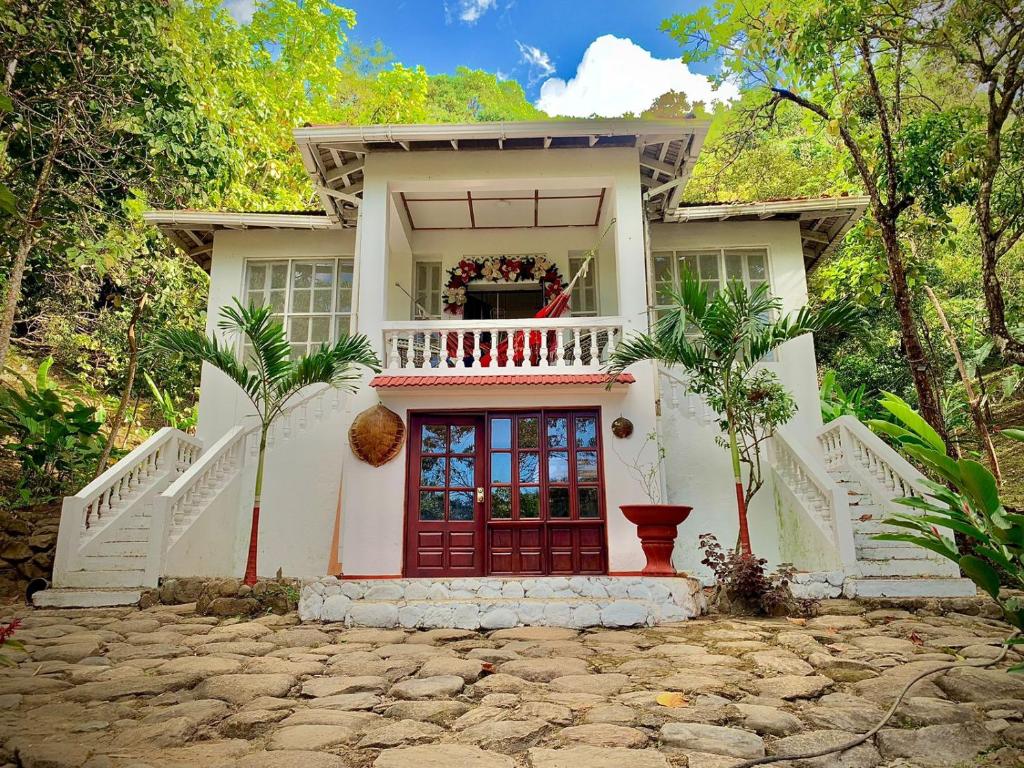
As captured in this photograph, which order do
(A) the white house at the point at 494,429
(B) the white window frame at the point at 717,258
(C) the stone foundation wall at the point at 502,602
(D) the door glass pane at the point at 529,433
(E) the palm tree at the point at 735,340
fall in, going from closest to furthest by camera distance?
1. (C) the stone foundation wall at the point at 502,602
2. (E) the palm tree at the point at 735,340
3. (A) the white house at the point at 494,429
4. (D) the door glass pane at the point at 529,433
5. (B) the white window frame at the point at 717,258

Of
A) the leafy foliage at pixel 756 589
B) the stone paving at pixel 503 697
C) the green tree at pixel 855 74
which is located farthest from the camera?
the green tree at pixel 855 74

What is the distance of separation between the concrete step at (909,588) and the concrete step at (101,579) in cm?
676

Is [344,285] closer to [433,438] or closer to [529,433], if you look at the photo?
[433,438]

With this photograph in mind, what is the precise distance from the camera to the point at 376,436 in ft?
26.9

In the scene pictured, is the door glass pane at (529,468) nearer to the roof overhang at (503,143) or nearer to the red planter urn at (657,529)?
the red planter urn at (657,529)

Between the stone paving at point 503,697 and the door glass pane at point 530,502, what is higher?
the door glass pane at point 530,502

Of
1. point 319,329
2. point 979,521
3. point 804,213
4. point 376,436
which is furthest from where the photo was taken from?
point 319,329

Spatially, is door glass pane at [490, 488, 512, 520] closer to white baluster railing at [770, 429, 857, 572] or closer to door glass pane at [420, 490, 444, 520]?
door glass pane at [420, 490, 444, 520]

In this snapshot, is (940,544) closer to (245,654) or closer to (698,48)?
(245,654)

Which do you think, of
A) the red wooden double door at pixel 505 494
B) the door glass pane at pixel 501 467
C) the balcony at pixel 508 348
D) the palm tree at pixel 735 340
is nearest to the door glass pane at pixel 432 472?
the red wooden double door at pixel 505 494

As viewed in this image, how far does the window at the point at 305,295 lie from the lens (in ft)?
34.1

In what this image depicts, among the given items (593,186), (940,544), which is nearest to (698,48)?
(593,186)

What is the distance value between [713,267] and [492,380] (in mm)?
4092

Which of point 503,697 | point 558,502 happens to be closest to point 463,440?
point 558,502
